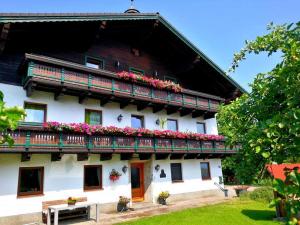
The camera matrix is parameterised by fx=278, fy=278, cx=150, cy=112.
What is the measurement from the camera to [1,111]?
1.69 metres

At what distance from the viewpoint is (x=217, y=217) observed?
1453cm

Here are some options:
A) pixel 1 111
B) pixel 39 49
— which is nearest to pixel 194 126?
pixel 39 49

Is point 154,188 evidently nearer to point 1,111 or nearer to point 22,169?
point 22,169

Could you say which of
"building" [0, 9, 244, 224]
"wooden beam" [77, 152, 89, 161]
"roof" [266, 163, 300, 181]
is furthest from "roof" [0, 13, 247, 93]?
"wooden beam" [77, 152, 89, 161]

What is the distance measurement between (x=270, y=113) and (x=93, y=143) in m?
13.7

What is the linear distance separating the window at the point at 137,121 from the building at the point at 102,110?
0.26 ft

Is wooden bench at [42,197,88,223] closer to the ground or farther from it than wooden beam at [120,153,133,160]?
closer to the ground

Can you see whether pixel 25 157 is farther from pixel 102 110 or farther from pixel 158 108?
pixel 158 108

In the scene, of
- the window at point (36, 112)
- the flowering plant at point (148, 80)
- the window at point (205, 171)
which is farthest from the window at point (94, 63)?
the window at point (205, 171)

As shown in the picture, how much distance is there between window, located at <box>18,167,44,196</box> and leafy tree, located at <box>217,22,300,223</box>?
13.7 m

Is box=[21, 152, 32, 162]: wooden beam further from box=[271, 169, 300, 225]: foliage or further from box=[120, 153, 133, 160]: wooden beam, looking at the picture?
box=[271, 169, 300, 225]: foliage

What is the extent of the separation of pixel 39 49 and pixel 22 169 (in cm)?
754

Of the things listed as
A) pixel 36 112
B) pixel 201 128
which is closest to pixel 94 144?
pixel 36 112

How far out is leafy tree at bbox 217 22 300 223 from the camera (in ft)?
9.02
